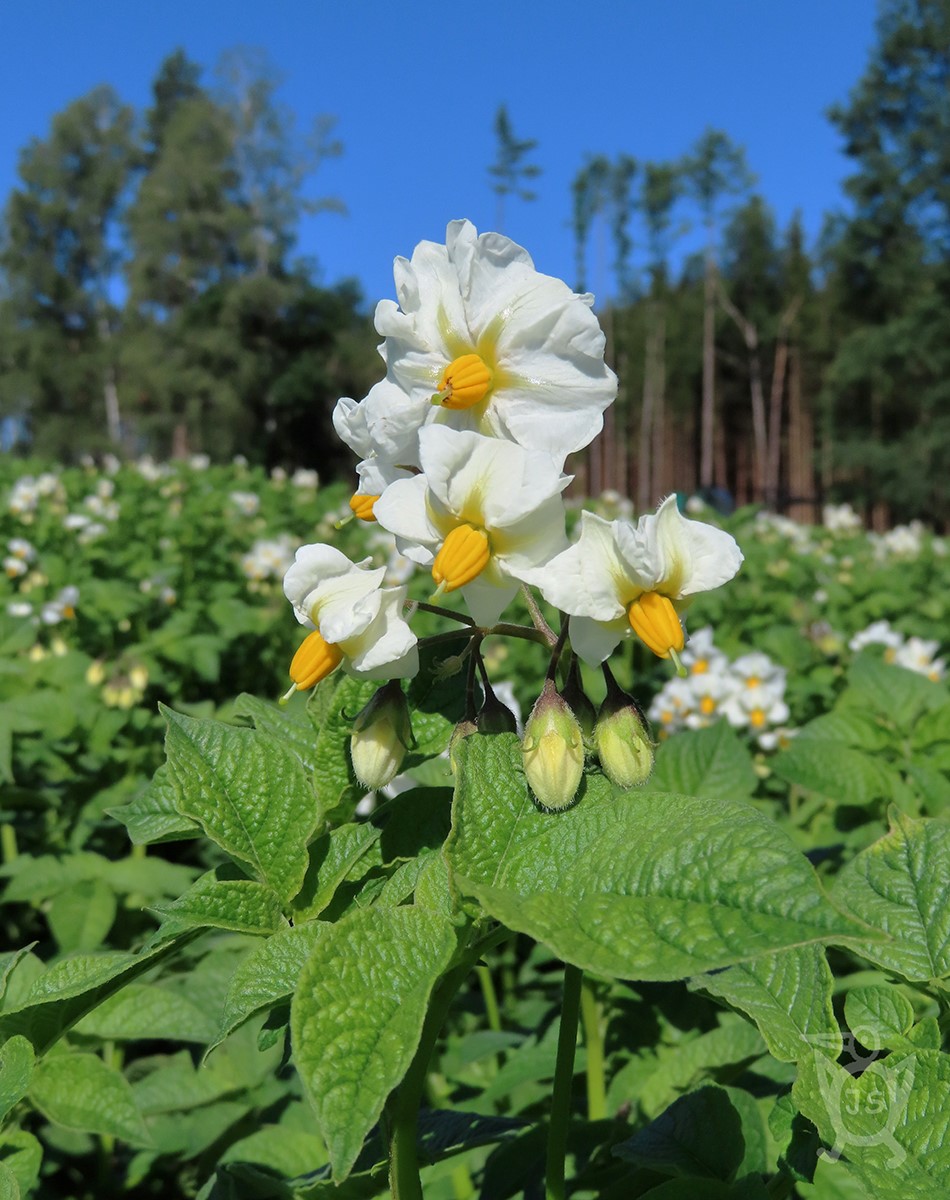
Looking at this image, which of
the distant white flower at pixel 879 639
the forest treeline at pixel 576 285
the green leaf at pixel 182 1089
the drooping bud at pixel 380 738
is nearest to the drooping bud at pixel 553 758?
the drooping bud at pixel 380 738

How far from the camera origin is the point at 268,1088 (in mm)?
1842

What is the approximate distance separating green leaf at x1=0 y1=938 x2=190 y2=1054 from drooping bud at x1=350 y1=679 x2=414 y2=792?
0.67 feet

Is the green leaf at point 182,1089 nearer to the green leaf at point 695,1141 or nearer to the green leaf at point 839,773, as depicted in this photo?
the green leaf at point 695,1141

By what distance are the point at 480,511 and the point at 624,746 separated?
0.76 feet

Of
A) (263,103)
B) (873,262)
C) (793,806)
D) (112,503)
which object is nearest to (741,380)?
(873,262)

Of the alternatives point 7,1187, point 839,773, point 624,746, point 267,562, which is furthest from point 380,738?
point 267,562

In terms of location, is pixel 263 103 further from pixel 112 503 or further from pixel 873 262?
pixel 112 503

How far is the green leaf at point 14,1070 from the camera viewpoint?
2.68ft

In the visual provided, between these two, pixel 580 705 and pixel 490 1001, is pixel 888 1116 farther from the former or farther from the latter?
pixel 490 1001

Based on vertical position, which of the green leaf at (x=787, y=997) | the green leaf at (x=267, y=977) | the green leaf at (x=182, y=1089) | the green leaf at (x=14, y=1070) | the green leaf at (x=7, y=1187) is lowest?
the green leaf at (x=182, y=1089)

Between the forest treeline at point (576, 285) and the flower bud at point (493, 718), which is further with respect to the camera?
the forest treeline at point (576, 285)

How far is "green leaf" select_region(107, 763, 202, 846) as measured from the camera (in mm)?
976

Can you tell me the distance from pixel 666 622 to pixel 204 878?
445 mm

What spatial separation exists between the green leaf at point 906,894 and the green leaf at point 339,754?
432mm
